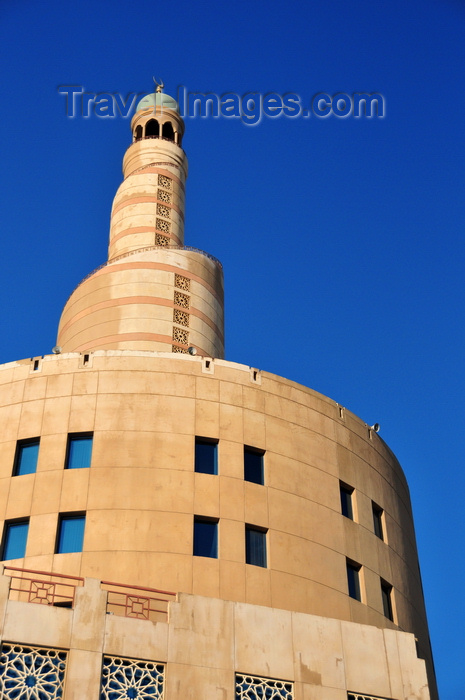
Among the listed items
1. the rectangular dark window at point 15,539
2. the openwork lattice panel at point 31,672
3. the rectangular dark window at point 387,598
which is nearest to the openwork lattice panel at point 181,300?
the rectangular dark window at point 15,539

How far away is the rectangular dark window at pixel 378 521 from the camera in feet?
117

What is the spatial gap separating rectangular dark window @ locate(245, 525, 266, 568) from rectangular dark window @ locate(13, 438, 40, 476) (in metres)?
7.63

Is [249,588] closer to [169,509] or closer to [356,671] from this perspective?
[169,509]

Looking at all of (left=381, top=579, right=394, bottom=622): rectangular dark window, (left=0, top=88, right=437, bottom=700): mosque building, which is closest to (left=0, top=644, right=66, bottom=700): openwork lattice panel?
(left=0, top=88, right=437, bottom=700): mosque building

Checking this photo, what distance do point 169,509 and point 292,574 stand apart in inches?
181

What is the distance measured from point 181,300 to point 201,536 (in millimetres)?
15939

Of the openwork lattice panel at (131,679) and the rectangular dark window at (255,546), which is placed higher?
the rectangular dark window at (255,546)

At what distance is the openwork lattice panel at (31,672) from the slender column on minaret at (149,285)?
68.5 feet

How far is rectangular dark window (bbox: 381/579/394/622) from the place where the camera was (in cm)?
3384

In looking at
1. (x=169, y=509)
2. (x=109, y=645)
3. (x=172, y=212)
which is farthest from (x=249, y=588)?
(x=172, y=212)

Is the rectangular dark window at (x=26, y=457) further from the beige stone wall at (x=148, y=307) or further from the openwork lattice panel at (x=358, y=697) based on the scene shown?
the openwork lattice panel at (x=358, y=697)

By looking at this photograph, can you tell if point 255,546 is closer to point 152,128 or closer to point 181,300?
point 181,300

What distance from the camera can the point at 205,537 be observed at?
30703 mm

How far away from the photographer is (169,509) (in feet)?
100
